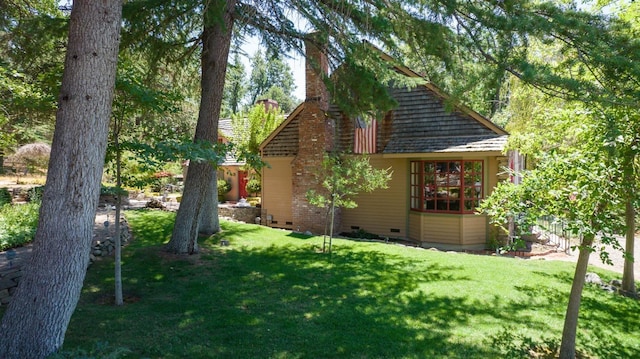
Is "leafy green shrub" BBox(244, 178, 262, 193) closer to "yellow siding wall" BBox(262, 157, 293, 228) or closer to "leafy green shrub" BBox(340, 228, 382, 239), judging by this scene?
"yellow siding wall" BBox(262, 157, 293, 228)

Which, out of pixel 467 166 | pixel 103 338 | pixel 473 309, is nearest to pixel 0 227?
pixel 103 338

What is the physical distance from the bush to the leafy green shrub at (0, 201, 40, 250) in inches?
503

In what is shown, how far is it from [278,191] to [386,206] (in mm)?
4453

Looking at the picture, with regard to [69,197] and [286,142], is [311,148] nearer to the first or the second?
[286,142]

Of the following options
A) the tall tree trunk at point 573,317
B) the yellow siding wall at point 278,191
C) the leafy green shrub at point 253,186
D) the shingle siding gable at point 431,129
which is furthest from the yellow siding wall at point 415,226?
the leafy green shrub at point 253,186

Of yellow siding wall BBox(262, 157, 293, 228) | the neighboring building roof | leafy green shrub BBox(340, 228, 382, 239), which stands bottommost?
leafy green shrub BBox(340, 228, 382, 239)

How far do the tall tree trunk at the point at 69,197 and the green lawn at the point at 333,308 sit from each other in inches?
19.7

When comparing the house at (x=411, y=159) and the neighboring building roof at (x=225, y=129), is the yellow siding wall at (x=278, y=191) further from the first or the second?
the neighboring building roof at (x=225, y=129)

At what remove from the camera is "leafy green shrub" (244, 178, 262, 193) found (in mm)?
22094

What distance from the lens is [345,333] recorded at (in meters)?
5.22

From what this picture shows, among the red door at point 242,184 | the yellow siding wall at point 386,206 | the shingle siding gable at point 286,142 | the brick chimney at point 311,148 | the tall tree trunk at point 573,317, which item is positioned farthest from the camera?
the red door at point 242,184

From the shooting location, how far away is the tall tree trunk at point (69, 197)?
3.55 metres

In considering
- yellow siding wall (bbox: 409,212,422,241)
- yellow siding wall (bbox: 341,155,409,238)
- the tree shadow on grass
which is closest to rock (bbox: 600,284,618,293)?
the tree shadow on grass

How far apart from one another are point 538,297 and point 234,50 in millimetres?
9128
